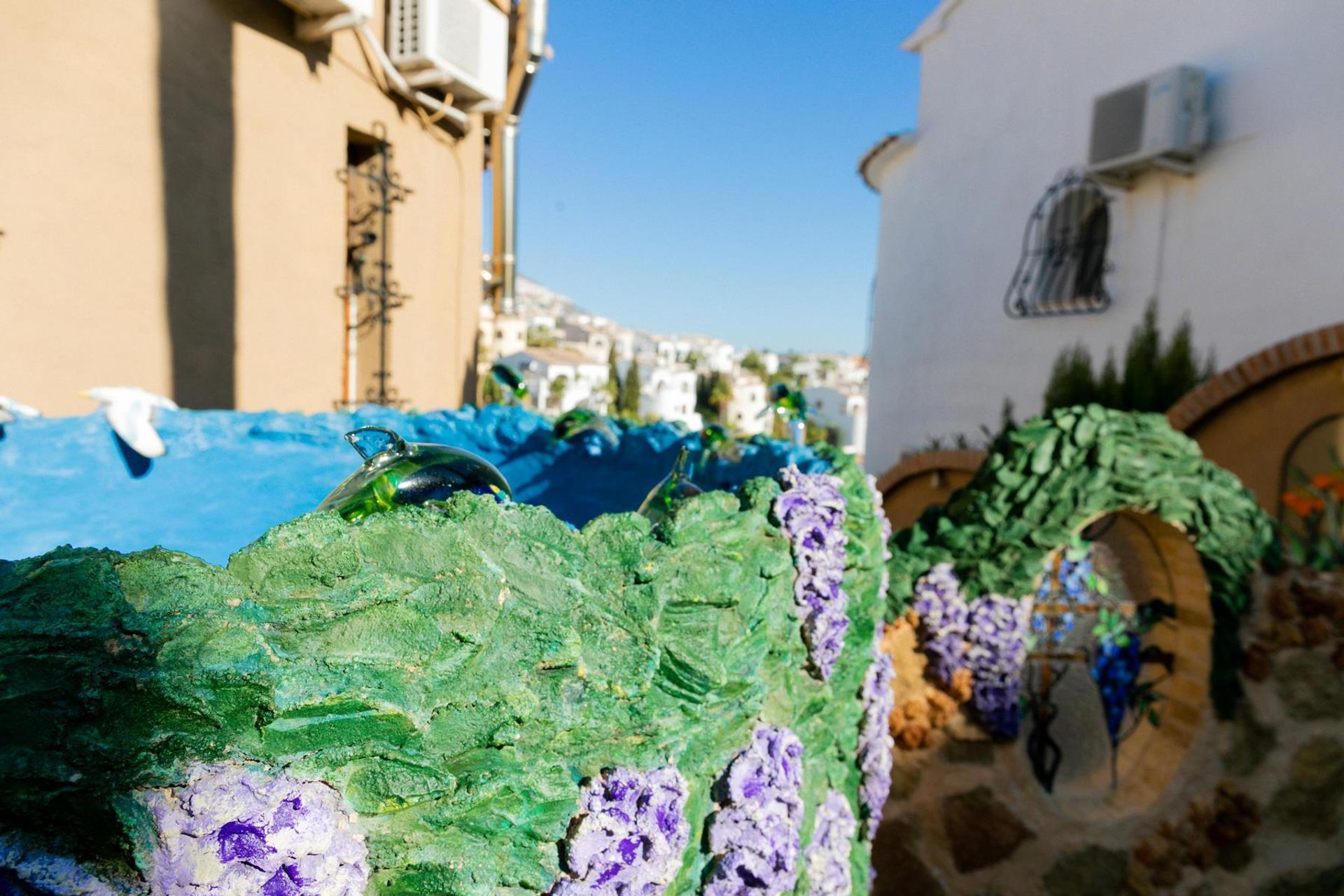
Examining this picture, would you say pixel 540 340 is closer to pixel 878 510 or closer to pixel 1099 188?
pixel 1099 188

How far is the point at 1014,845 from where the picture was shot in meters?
2.64

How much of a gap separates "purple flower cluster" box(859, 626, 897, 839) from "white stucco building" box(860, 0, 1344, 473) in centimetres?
397

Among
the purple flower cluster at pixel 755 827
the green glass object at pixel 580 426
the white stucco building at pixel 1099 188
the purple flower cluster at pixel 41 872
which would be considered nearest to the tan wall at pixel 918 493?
the white stucco building at pixel 1099 188

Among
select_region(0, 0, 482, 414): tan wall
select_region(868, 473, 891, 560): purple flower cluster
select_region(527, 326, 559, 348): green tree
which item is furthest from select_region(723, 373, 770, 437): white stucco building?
select_region(868, 473, 891, 560): purple flower cluster

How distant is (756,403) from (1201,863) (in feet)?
144

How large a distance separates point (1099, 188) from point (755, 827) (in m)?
5.95

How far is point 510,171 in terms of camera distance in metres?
7.02

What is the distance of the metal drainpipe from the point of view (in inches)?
251

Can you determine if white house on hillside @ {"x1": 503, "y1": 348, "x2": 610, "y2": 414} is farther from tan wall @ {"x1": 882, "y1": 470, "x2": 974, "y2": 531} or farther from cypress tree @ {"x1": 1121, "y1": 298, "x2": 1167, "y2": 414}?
cypress tree @ {"x1": 1121, "y1": 298, "x2": 1167, "y2": 414}

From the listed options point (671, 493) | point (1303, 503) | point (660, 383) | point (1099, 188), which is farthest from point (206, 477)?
point (660, 383)

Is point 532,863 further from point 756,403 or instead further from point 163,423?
point 756,403

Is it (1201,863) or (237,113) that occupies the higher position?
(237,113)

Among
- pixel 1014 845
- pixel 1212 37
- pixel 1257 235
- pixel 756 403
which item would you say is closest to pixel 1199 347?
pixel 1257 235

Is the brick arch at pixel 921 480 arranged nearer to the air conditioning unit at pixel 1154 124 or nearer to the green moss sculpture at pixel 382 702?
the air conditioning unit at pixel 1154 124
